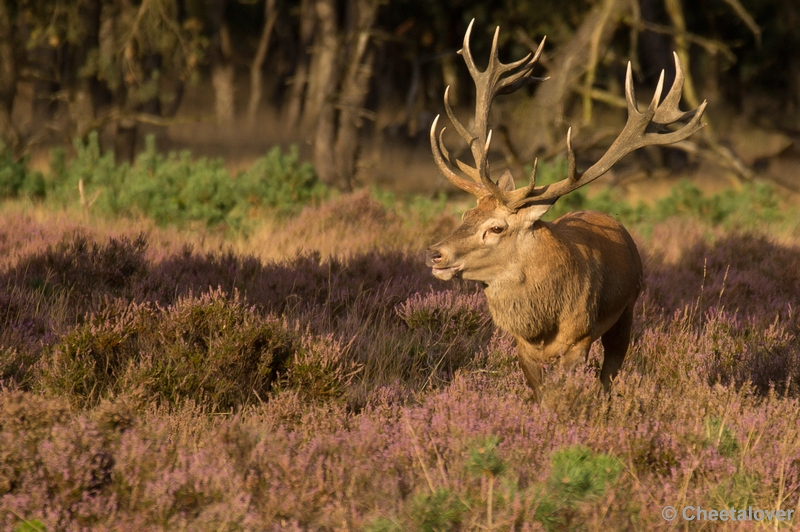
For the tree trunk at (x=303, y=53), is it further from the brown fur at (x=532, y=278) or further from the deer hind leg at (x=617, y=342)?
the brown fur at (x=532, y=278)

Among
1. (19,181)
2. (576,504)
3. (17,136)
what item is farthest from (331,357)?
(17,136)

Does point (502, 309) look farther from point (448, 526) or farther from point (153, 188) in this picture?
point (153, 188)

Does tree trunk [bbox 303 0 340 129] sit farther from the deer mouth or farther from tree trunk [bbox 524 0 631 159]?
the deer mouth

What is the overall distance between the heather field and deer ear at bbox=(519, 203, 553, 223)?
890mm

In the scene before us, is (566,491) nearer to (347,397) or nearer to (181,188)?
(347,397)

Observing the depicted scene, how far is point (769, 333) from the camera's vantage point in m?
5.86

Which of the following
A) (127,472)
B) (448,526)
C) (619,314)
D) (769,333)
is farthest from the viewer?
(769,333)

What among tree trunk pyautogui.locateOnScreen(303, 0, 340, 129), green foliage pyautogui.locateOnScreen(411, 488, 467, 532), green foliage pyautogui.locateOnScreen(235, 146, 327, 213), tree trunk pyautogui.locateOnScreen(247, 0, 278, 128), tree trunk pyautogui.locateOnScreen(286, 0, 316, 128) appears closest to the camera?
green foliage pyautogui.locateOnScreen(411, 488, 467, 532)

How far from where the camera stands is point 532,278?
479cm

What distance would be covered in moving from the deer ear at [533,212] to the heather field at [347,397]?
2.92ft

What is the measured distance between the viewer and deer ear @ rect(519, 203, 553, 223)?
480cm

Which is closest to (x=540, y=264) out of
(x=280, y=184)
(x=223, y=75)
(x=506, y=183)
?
(x=506, y=183)

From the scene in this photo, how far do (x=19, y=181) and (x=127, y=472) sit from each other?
8.28m

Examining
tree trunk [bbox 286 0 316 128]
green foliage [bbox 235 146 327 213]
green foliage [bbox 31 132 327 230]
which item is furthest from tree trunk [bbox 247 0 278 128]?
green foliage [bbox 235 146 327 213]
